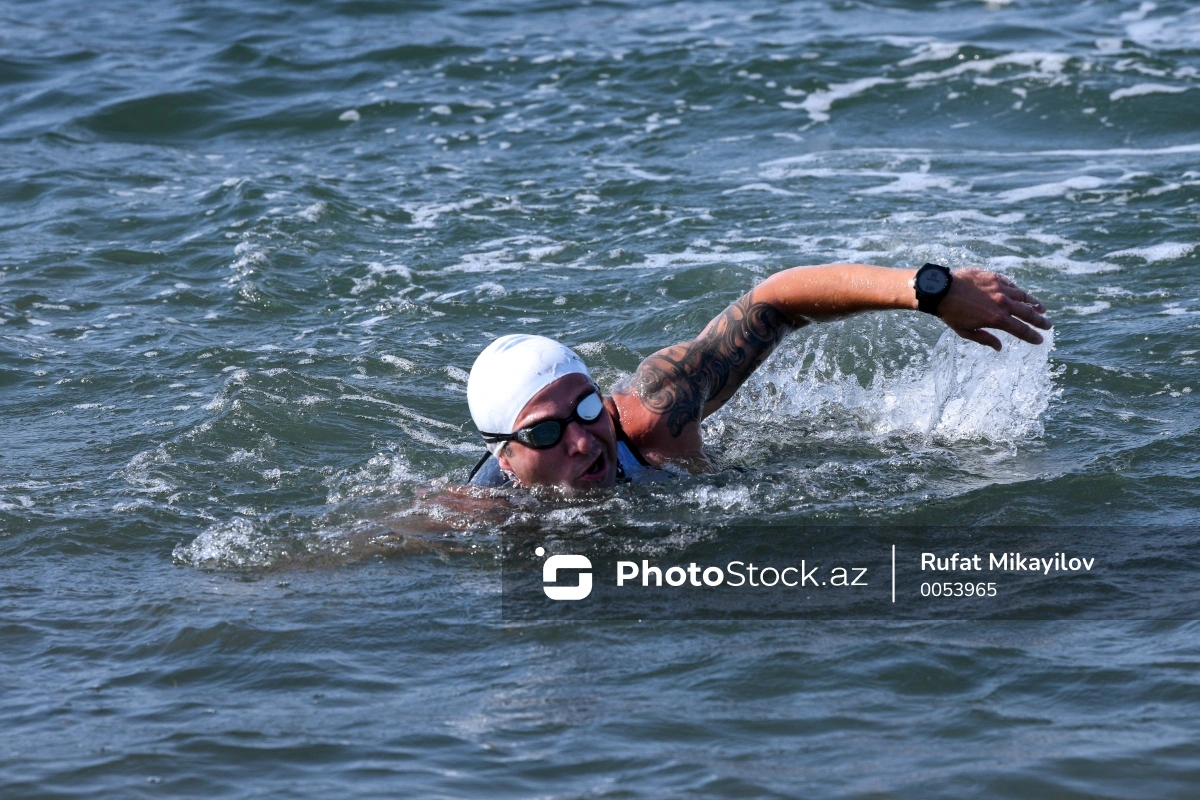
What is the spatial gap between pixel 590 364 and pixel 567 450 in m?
2.56

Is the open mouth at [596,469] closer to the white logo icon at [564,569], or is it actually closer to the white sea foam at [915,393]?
the white logo icon at [564,569]

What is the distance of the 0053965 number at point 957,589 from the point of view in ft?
16.7

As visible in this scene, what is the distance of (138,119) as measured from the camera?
14289 mm

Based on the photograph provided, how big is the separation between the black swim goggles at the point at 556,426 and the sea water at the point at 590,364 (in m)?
0.35

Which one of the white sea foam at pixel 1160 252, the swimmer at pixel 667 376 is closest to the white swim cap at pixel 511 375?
the swimmer at pixel 667 376

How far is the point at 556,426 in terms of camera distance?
5.62 meters

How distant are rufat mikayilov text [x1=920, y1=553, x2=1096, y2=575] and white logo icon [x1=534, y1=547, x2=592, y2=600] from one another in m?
1.24

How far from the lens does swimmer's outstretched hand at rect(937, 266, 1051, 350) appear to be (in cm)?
495

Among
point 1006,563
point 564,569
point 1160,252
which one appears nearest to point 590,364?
point 564,569

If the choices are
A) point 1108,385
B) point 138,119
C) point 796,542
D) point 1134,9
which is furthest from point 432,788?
point 1134,9

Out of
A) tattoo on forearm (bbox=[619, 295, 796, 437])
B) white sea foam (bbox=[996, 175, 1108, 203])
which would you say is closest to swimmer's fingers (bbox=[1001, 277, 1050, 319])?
tattoo on forearm (bbox=[619, 295, 796, 437])

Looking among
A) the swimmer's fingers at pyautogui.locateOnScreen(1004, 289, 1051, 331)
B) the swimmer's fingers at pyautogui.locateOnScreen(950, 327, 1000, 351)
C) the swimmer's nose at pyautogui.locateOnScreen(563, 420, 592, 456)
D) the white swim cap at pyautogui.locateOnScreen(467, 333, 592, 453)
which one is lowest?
the swimmer's nose at pyautogui.locateOnScreen(563, 420, 592, 456)

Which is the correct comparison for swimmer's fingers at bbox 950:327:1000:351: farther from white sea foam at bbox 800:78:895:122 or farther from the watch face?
white sea foam at bbox 800:78:895:122

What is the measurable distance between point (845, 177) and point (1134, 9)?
6.82 meters
